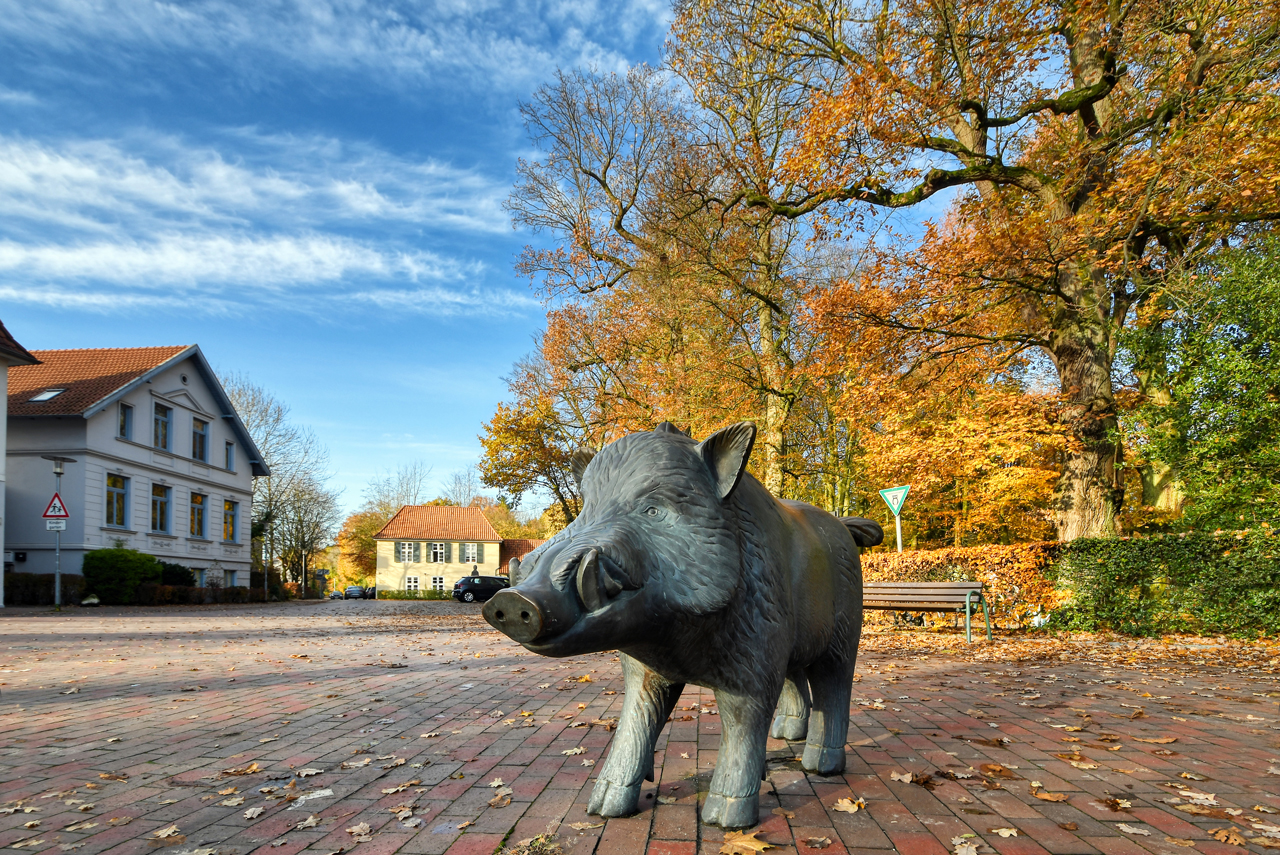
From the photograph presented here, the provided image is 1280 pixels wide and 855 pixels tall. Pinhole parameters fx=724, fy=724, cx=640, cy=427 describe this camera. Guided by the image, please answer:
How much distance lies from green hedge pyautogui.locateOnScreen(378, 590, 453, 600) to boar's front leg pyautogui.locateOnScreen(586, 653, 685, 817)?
141ft

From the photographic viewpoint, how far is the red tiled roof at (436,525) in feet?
170

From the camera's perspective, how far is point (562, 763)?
12.6 ft

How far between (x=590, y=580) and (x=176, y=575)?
27292 mm

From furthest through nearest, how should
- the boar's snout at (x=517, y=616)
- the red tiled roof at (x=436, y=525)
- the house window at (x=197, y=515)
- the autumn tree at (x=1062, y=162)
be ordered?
the red tiled roof at (x=436, y=525)
the house window at (x=197, y=515)
the autumn tree at (x=1062, y=162)
the boar's snout at (x=517, y=616)

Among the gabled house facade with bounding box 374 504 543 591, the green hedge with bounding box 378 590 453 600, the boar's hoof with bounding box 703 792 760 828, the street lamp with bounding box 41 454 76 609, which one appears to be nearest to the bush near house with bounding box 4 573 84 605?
the street lamp with bounding box 41 454 76 609

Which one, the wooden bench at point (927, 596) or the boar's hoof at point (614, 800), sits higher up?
the boar's hoof at point (614, 800)

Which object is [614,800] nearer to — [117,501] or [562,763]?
[562,763]

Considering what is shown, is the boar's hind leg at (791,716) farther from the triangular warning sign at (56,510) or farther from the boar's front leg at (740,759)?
the triangular warning sign at (56,510)

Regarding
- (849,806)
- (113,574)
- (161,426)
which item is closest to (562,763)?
(849,806)

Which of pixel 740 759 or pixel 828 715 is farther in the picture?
pixel 828 715

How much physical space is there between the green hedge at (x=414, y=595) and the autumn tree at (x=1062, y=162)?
36.8 metres

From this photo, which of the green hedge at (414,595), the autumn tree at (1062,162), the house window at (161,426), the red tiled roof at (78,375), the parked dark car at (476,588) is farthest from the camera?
the green hedge at (414,595)

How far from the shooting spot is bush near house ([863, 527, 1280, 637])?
1001 centimetres

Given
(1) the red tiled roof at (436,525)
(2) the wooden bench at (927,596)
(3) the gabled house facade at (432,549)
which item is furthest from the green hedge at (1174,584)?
(1) the red tiled roof at (436,525)
